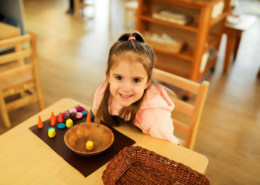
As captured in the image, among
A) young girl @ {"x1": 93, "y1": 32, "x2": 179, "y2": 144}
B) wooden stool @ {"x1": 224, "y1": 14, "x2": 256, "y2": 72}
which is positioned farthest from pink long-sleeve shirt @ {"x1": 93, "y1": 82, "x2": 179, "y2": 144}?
wooden stool @ {"x1": 224, "y1": 14, "x2": 256, "y2": 72}

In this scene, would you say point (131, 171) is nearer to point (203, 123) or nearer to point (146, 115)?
point (146, 115)

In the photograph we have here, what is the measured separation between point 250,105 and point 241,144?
25.4 inches

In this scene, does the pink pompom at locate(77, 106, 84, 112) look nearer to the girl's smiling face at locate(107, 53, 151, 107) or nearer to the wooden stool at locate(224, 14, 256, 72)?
the girl's smiling face at locate(107, 53, 151, 107)

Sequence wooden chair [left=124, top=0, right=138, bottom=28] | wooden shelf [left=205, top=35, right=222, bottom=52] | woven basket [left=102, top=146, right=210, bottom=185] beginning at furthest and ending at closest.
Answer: wooden chair [left=124, top=0, right=138, bottom=28], wooden shelf [left=205, top=35, right=222, bottom=52], woven basket [left=102, top=146, right=210, bottom=185]

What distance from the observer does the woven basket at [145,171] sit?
0.81 m

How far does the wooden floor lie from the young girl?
0.88 m

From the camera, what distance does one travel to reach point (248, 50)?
374 centimetres

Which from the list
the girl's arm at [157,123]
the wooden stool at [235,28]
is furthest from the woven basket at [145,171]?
the wooden stool at [235,28]

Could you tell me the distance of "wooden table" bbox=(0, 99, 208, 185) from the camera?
2.83 feet

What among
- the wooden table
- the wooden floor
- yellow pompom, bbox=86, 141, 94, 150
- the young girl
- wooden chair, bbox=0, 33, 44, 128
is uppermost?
the young girl

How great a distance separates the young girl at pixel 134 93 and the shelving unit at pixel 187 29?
1258 mm

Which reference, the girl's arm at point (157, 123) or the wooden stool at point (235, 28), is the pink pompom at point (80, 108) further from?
the wooden stool at point (235, 28)

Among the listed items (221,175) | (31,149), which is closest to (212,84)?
(221,175)

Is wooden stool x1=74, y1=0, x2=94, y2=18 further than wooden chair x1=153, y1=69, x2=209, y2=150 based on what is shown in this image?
Yes
